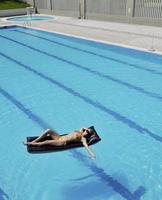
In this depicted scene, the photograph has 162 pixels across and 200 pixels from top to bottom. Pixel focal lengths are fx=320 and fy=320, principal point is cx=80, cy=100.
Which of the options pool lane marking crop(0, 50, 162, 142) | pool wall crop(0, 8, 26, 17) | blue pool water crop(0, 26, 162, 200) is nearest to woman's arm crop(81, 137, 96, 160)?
blue pool water crop(0, 26, 162, 200)

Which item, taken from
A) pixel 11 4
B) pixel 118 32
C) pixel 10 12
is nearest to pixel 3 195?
pixel 118 32

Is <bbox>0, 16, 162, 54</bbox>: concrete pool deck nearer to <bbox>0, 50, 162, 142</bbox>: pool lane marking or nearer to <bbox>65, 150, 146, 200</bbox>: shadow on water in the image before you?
<bbox>0, 50, 162, 142</bbox>: pool lane marking

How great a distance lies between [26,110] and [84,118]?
48.0 inches

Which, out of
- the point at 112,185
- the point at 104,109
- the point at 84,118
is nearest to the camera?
the point at 112,185

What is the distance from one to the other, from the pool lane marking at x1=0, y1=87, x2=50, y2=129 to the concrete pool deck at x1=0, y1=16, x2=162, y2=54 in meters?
4.67

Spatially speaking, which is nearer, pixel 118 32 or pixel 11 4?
pixel 118 32

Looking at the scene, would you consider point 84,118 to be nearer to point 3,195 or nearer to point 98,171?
point 98,171

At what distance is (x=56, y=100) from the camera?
6863 millimetres

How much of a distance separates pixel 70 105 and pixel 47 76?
2042 millimetres

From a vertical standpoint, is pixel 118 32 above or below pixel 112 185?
above

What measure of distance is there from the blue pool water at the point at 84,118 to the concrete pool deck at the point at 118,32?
632mm

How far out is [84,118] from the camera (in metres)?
6.07

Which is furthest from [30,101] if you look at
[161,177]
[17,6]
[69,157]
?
[17,6]

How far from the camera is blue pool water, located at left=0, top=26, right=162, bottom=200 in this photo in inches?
165
